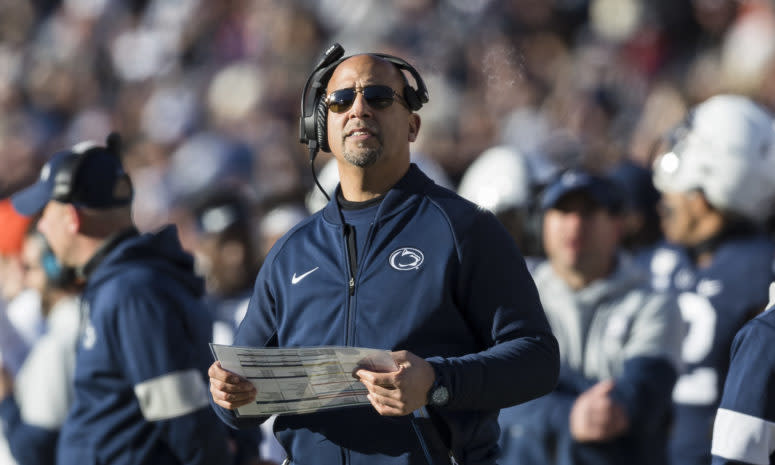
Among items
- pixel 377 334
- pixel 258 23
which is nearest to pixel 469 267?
pixel 377 334

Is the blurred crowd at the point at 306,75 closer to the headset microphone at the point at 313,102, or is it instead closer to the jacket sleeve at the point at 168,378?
the headset microphone at the point at 313,102

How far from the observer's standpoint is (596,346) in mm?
5969

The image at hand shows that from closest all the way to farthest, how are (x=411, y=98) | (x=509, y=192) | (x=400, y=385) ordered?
(x=400, y=385)
(x=411, y=98)
(x=509, y=192)

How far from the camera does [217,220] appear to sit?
7531mm

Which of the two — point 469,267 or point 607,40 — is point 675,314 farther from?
point 607,40

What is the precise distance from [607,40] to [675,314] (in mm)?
6496

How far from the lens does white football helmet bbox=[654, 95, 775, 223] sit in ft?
21.4

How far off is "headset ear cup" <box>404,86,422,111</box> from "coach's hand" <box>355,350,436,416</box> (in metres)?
0.84

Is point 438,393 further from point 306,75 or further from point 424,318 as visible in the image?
point 306,75

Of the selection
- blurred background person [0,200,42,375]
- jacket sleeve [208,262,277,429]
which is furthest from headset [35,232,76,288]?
jacket sleeve [208,262,277,429]

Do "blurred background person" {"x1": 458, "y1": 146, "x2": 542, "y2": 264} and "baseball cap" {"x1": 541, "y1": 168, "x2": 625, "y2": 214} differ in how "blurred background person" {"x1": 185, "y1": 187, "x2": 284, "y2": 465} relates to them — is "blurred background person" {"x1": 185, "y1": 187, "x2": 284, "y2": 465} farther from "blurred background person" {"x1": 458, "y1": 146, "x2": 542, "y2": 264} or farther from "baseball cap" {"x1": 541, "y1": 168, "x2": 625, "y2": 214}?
"baseball cap" {"x1": 541, "y1": 168, "x2": 625, "y2": 214}

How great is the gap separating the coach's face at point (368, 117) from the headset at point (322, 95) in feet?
0.10

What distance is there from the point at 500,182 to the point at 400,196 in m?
4.31

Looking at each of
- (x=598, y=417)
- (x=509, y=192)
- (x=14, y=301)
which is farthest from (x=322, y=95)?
(x=14, y=301)
